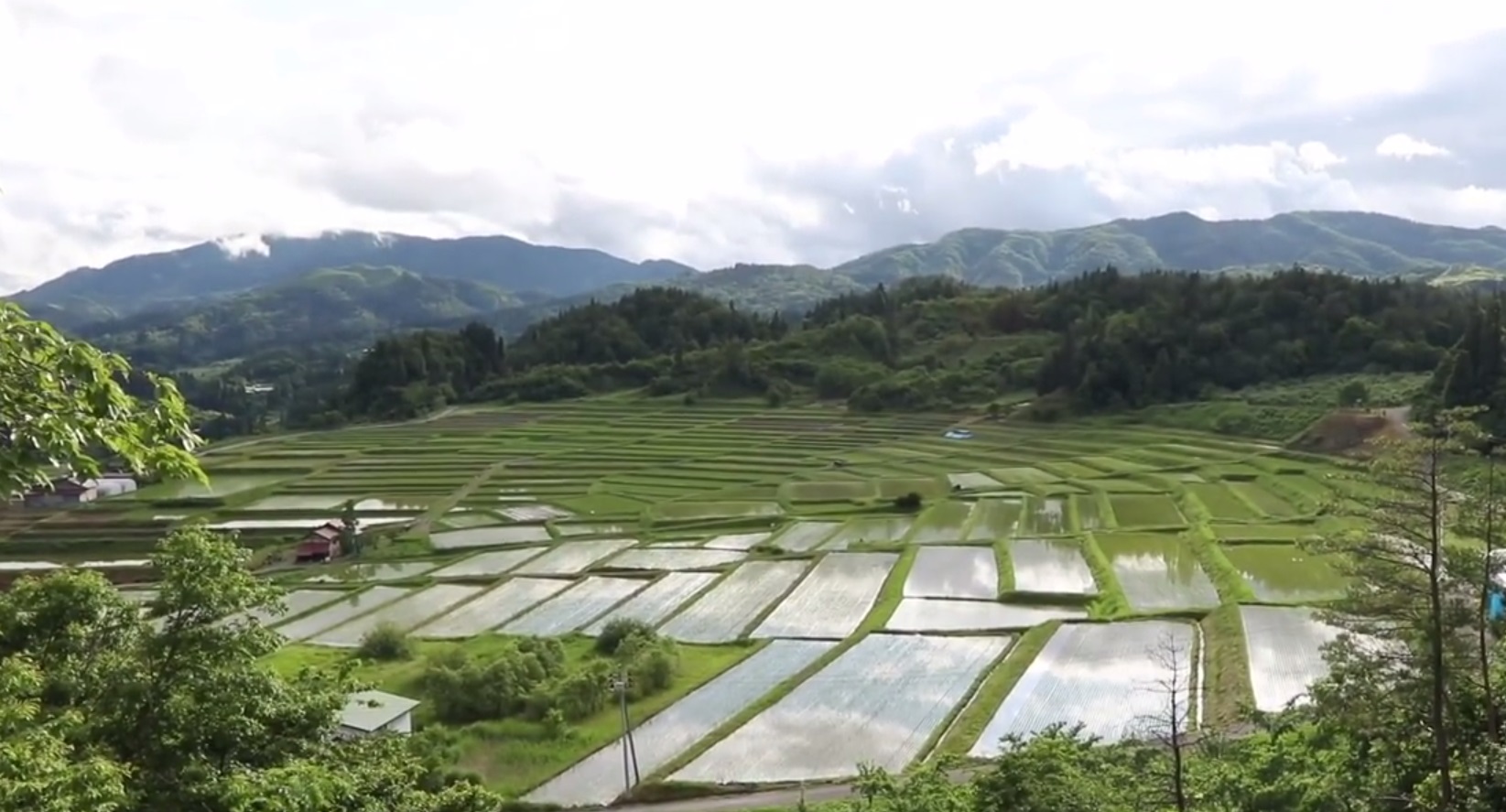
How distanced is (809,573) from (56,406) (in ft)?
125

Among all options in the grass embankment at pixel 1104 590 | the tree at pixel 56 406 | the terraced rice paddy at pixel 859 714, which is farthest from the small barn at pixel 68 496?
the tree at pixel 56 406

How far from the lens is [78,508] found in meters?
59.7

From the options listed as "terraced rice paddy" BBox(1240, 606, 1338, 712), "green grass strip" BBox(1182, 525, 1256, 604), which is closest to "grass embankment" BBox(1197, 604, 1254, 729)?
"terraced rice paddy" BBox(1240, 606, 1338, 712)

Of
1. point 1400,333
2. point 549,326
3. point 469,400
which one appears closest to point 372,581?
point 469,400

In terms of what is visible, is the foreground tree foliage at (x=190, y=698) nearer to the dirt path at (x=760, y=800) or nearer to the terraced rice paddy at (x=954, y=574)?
the dirt path at (x=760, y=800)

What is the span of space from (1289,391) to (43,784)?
90.1 metres

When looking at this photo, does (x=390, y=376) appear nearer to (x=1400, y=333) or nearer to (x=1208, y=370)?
(x=1208, y=370)

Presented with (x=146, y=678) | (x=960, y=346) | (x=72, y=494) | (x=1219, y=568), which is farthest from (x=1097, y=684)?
(x=960, y=346)

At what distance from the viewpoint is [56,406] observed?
4820 millimetres

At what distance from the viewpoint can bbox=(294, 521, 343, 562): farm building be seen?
160 feet

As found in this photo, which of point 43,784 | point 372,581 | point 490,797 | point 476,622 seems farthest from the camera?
point 372,581

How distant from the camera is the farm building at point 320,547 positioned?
1917 inches

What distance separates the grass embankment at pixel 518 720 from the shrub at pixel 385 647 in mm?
410

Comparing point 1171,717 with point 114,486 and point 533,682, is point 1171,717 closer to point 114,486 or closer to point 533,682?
point 533,682
